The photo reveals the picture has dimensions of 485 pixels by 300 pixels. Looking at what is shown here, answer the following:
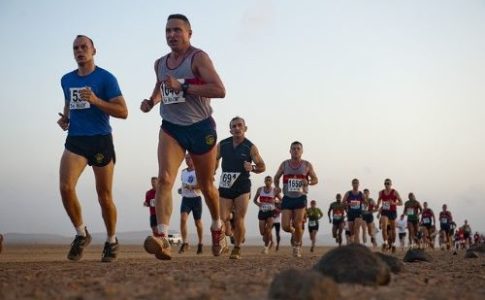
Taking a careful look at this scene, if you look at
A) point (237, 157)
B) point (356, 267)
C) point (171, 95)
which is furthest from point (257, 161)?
point (356, 267)

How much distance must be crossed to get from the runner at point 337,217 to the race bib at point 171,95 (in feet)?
57.5

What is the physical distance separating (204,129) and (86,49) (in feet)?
6.08

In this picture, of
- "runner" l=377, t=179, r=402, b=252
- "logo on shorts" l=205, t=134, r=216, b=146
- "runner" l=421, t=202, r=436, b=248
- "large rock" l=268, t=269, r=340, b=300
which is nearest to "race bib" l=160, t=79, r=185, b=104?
"logo on shorts" l=205, t=134, r=216, b=146

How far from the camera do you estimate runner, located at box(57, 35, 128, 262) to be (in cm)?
739

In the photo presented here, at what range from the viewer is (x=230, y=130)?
10.7 m

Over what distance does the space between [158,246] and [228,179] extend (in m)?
3.80

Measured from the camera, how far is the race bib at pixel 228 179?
34.3 ft

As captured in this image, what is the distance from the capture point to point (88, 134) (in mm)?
7516

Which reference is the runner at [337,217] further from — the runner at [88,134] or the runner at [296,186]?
the runner at [88,134]

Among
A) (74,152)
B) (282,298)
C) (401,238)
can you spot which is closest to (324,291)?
(282,298)

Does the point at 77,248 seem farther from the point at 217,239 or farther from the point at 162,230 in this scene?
the point at 217,239

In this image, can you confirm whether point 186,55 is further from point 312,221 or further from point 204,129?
point 312,221

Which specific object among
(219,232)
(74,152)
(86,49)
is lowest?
(219,232)

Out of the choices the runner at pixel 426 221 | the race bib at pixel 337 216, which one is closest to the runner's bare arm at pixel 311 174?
the race bib at pixel 337 216
